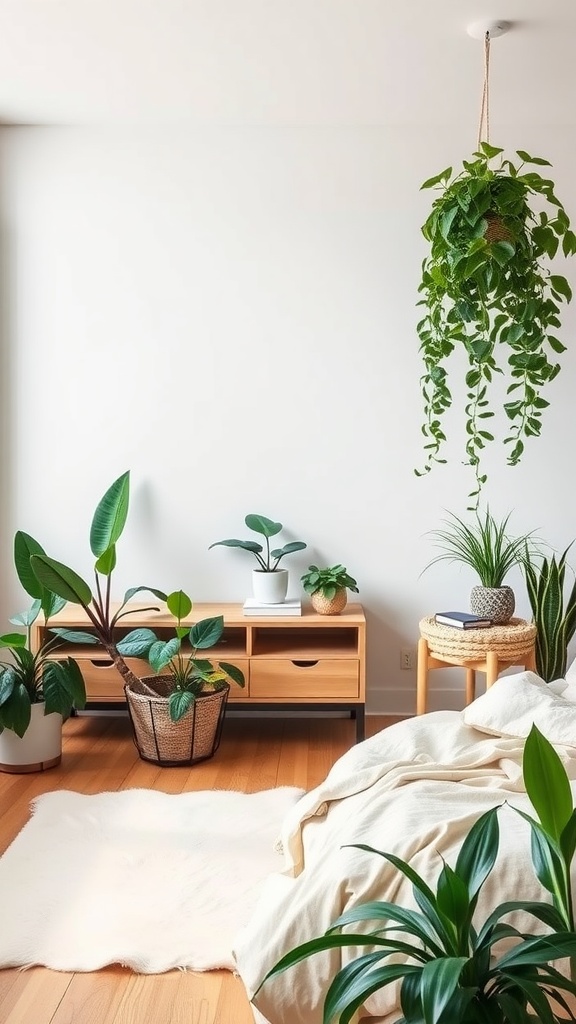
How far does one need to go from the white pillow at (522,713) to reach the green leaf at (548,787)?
1.07m

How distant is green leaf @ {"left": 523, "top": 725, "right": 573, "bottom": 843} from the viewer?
4.69 feet

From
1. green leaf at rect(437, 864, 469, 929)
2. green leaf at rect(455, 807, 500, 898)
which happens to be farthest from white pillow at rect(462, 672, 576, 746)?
green leaf at rect(437, 864, 469, 929)

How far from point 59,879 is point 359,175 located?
10.2 ft

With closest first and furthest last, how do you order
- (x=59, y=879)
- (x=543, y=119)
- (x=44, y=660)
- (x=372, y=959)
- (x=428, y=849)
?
(x=372, y=959)
(x=428, y=849)
(x=59, y=879)
(x=44, y=660)
(x=543, y=119)

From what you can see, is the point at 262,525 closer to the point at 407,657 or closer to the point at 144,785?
the point at 407,657

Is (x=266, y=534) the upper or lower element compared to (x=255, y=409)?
lower

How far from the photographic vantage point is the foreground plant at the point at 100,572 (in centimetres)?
358

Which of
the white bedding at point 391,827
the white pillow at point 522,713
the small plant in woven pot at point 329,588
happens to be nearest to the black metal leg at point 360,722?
the small plant in woven pot at point 329,588

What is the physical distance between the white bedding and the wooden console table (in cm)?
108

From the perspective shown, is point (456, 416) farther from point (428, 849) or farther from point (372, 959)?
point (372, 959)

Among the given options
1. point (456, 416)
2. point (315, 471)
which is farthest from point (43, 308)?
point (456, 416)

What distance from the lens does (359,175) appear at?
14.0ft

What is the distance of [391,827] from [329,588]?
1.96m

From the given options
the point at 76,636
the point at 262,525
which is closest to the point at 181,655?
the point at 76,636
